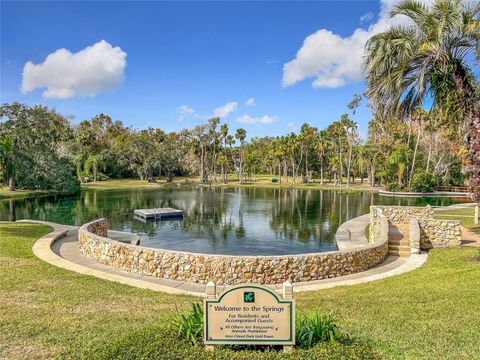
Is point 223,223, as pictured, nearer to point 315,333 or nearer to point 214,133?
point 315,333

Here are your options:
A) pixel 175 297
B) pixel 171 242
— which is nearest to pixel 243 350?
pixel 175 297

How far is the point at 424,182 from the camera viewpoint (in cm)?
4678

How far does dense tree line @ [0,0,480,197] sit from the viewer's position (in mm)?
10055

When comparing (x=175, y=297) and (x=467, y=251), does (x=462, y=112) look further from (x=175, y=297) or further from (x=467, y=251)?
(x=175, y=297)

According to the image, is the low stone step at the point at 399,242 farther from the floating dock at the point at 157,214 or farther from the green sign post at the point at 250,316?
the floating dock at the point at 157,214

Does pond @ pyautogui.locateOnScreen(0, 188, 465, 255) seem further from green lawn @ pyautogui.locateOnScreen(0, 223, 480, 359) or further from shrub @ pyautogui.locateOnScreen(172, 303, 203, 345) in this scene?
shrub @ pyautogui.locateOnScreen(172, 303, 203, 345)

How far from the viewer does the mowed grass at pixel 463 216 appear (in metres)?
18.4

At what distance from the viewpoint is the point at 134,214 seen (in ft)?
96.0

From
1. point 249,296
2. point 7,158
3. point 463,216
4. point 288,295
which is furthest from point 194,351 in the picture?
point 7,158

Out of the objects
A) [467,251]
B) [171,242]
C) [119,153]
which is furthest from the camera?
[119,153]

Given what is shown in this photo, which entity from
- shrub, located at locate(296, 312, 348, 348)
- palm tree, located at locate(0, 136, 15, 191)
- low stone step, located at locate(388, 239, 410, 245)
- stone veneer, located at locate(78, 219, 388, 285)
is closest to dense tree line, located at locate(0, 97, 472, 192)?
palm tree, located at locate(0, 136, 15, 191)

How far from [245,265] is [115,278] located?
3.78m

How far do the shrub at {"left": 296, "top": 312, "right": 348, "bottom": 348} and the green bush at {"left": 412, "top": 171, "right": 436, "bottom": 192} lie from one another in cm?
4753

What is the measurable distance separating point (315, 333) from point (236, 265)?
18.6 feet
